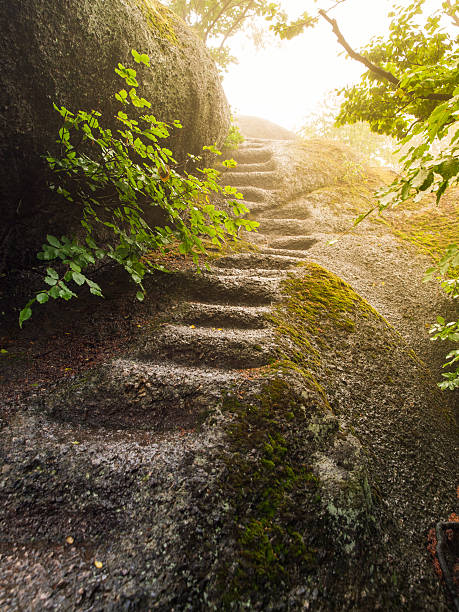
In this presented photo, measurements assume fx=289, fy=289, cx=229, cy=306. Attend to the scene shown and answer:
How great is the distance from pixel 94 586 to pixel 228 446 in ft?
4.18

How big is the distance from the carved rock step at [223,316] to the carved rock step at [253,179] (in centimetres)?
765

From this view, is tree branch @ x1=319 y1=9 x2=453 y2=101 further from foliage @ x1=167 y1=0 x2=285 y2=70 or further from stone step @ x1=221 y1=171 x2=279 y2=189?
foliage @ x1=167 y1=0 x2=285 y2=70

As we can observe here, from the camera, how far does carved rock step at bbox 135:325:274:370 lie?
11.5ft

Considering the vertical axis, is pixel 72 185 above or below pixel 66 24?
below

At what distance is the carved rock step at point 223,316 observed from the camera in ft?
13.6

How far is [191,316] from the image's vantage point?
14.2 feet

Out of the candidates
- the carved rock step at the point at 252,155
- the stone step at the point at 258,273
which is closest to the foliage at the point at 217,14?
the carved rock step at the point at 252,155

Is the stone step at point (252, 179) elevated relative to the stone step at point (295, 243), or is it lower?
elevated

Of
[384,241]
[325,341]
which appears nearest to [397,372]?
[325,341]

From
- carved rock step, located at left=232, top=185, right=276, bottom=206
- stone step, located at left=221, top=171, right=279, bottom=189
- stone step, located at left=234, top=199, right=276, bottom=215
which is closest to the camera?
stone step, located at left=234, top=199, right=276, bottom=215

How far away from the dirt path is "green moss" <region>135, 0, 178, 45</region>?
5117 mm

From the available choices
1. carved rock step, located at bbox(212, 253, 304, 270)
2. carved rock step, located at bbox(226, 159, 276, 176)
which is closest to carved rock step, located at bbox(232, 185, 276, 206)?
carved rock step, located at bbox(226, 159, 276, 176)

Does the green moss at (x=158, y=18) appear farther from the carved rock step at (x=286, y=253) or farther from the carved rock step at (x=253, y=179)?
the carved rock step at (x=253, y=179)

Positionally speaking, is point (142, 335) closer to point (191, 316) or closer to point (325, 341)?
point (191, 316)
